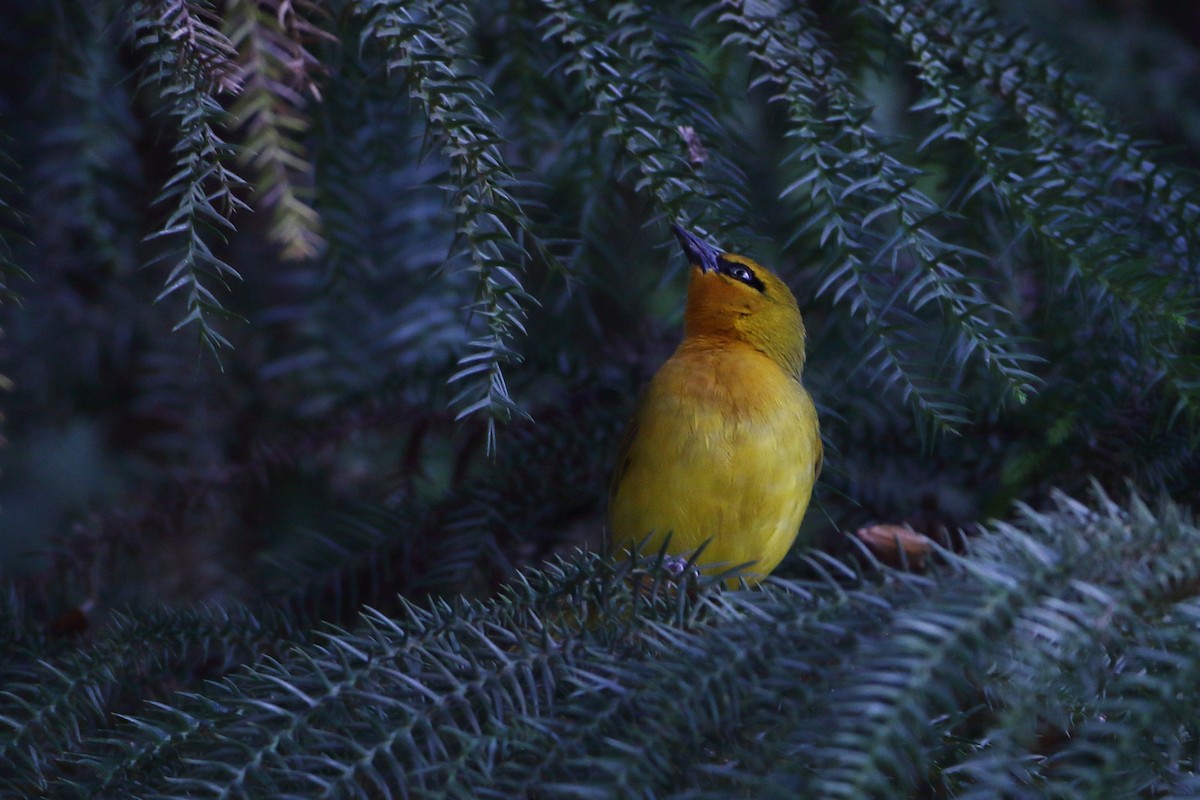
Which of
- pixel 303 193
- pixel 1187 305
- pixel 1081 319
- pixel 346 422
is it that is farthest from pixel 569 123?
pixel 1187 305

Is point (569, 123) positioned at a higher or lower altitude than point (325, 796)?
higher

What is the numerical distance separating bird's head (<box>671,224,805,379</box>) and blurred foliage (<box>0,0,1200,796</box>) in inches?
4.0

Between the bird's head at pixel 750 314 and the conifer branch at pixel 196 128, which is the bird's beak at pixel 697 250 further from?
the conifer branch at pixel 196 128

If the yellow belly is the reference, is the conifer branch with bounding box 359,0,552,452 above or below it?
above

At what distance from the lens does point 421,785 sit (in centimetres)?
120

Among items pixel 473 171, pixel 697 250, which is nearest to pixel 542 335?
pixel 697 250

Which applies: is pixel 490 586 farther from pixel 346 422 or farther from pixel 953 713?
pixel 953 713

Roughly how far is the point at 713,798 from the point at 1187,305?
125cm

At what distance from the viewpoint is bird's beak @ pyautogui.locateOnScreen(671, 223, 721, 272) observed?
1.95 metres

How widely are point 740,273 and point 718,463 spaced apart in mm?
543

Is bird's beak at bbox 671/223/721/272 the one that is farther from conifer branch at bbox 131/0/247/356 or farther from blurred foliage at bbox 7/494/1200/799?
conifer branch at bbox 131/0/247/356

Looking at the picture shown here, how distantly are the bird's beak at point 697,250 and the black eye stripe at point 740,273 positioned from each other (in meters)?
0.06

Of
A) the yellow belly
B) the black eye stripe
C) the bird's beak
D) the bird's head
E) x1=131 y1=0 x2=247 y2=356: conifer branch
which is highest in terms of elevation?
x1=131 y1=0 x2=247 y2=356: conifer branch

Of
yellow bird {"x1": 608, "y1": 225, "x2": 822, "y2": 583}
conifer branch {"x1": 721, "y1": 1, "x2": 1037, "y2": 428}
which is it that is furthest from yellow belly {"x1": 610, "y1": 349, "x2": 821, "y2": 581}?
conifer branch {"x1": 721, "y1": 1, "x2": 1037, "y2": 428}
